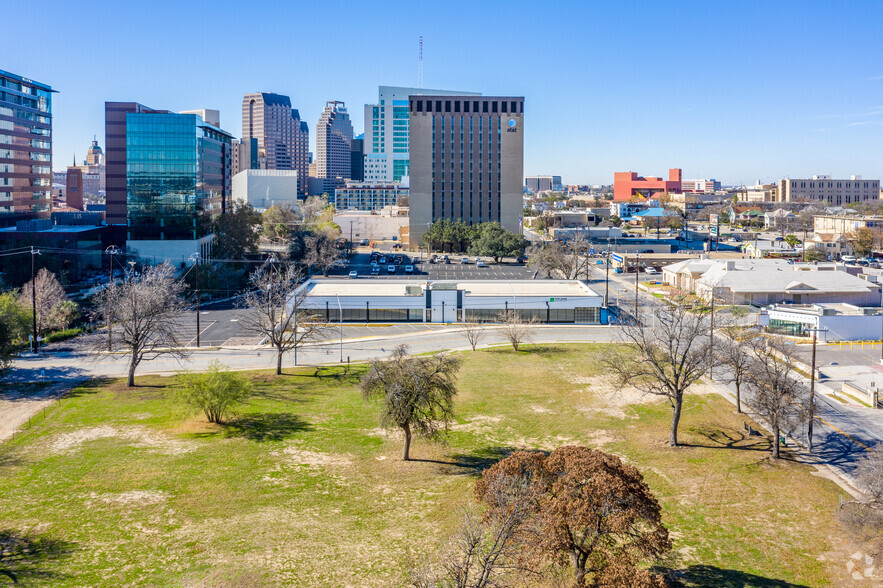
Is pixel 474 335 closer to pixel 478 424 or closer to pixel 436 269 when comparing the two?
pixel 478 424

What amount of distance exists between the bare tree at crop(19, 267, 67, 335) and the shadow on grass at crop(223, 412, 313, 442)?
2927 centimetres

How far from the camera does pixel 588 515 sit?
1870 cm

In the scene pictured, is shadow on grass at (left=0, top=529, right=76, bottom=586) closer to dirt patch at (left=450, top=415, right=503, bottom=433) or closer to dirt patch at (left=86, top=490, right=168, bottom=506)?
dirt patch at (left=86, top=490, right=168, bottom=506)

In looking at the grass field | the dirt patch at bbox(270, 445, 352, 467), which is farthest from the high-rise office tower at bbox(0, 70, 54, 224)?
the dirt patch at bbox(270, 445, 352, 467)

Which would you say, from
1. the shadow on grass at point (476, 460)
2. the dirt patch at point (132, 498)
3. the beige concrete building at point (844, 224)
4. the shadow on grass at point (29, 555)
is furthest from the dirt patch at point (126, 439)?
the beige concrete building at point (844, 224)

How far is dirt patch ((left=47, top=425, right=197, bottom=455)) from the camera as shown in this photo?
105ft

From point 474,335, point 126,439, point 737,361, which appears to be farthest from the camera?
point 474,335

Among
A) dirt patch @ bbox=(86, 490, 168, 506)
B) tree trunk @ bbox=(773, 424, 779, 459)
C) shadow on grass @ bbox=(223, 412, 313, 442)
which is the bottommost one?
dirt patch @ bbox=(86, 490, 168, 506)

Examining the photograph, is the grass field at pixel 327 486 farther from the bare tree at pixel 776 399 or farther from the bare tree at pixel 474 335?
the bare tree at pixel 474 335

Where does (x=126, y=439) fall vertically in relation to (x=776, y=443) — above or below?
below

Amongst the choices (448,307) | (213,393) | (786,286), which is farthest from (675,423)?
(786,286)

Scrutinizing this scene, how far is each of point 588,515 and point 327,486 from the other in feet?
42.5

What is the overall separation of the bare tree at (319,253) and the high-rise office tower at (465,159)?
30.4 meters

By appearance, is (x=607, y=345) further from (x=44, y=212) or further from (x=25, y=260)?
(x=44, y=212)
